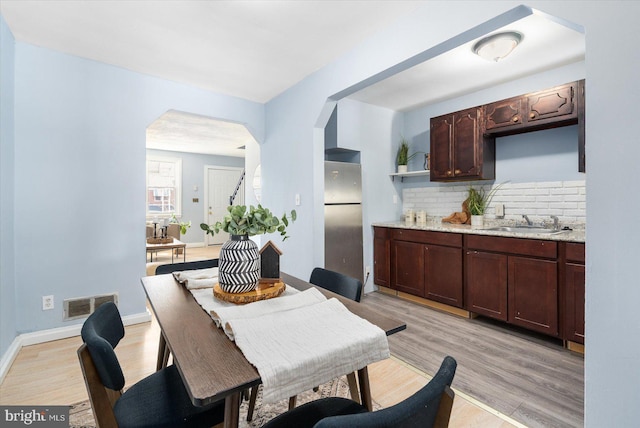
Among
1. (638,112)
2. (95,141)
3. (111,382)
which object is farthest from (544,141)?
(95,141)

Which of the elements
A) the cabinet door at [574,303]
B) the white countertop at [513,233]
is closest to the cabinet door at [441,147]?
the white countertop at [513,233]

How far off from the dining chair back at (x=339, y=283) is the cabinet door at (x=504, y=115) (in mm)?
2517

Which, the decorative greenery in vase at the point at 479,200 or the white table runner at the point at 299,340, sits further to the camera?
the decorative greenery in vase at the point at 479,200

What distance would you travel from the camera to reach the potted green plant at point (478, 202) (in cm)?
342

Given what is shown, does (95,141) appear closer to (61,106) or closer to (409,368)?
(61,106)

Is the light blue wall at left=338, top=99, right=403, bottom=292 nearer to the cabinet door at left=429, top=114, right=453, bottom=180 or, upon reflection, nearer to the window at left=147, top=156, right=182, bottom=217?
the cabinet door at left=429, top=114, right=453, bottom=180

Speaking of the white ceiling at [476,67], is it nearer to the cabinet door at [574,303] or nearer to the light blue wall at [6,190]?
the cabinet door at [574,303]

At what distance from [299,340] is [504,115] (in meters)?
3.21

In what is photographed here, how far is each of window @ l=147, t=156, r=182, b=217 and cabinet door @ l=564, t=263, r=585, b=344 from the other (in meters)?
7.79

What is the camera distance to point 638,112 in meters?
1.24

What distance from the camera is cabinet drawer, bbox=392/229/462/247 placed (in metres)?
3.26

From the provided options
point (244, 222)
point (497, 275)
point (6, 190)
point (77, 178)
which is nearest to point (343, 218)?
point (497, 275)

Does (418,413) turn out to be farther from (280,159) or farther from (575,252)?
(280,159)

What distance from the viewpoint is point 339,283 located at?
5.72ft
